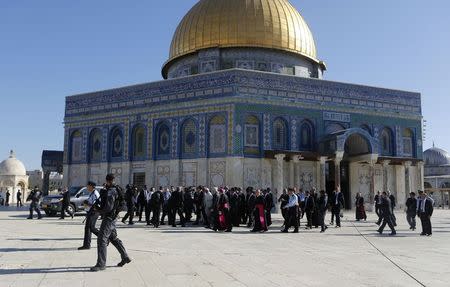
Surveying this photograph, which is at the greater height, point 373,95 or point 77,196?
point 373,95

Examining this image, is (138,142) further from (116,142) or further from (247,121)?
(247,121)

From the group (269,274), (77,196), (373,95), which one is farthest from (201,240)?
(373,95)

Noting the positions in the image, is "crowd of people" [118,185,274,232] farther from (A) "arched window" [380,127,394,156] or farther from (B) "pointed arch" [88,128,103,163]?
(A) "arched window" [380,127,394,156]

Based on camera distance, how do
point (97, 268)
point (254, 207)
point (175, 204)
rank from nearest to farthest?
point (97, 268), point (254, 207), point (175, 204)

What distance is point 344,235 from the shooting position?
13961mm

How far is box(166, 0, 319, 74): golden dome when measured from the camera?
30219 mm

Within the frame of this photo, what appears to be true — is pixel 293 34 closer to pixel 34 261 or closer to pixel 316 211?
pixel 316 211

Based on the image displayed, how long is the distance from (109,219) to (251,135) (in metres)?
19.0

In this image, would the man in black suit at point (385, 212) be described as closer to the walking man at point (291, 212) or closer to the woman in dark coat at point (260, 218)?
the walking man at point (291, 212)

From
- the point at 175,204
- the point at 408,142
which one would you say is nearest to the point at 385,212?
the point at 175,204

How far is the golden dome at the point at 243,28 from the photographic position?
99.1 ft

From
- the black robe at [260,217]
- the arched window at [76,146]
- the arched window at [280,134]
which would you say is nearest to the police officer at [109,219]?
the black robe at [260,217]

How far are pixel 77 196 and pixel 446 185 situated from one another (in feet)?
173

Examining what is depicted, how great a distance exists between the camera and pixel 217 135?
26.6 meters
